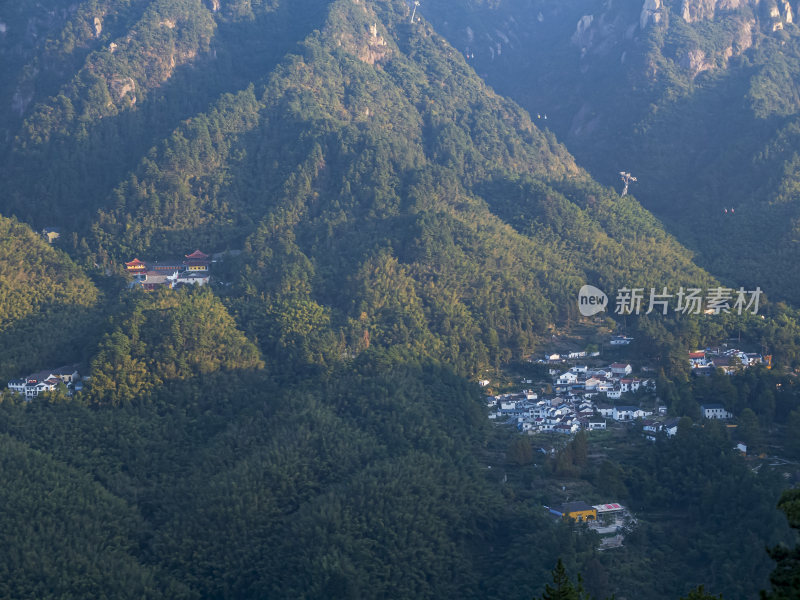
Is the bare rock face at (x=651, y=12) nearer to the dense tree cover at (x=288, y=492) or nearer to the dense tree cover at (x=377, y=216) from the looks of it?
the dense tree cover at (x=377, y=216)

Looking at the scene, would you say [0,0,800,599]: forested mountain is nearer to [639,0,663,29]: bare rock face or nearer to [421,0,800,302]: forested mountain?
[421,0,800,302]: forested mountain

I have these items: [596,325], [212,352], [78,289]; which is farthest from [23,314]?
[596,325]

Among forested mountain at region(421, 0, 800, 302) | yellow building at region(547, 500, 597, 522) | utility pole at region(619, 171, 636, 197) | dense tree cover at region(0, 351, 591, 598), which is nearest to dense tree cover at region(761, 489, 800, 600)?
dense tree cover at region(0, 351, 591, 598)

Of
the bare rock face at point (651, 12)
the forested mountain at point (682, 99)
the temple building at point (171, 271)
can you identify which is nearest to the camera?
the temple building at point (171, 271)

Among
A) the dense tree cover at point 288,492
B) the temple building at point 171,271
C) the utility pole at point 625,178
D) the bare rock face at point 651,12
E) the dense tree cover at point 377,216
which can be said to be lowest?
the dense tree cover at point 288,492

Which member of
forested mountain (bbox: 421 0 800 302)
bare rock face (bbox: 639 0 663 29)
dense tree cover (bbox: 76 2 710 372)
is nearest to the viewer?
dense tree cover (bbox: 76 2 710 372)

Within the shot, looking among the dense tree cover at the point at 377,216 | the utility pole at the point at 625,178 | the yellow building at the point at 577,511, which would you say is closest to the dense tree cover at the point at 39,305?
the dense tree cover at the point at 377,216

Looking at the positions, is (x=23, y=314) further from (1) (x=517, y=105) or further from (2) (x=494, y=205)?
(1) (x=517, y=105)
